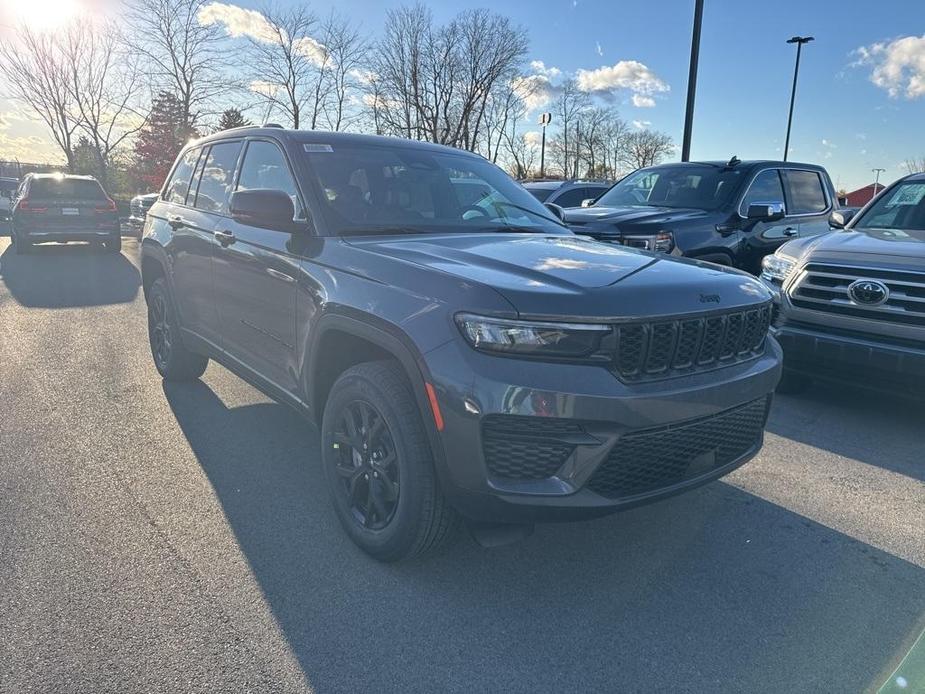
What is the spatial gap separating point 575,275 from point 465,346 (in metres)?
0.58

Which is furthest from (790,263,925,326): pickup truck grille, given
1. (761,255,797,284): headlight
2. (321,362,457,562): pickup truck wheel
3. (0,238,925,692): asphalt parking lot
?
A: (321,362,457,562): pickup truck wheel

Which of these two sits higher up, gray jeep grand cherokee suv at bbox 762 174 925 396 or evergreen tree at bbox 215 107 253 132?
evergreen tree at bbox 215 107 253 132

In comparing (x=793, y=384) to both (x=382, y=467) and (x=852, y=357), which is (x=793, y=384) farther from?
(x=382, y=467)

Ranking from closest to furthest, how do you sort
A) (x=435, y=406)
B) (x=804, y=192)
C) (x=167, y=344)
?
(x=435, y=406)
(x=167, y=344)
(x=804, y=192)

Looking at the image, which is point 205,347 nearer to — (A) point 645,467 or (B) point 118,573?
A: (B) point 118,573

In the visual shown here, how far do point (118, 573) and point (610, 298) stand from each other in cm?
229

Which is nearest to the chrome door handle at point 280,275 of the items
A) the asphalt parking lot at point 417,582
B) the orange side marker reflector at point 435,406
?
the asphalt parking lot at point 417,582

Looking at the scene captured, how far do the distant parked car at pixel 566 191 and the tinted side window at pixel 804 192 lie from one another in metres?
5.27

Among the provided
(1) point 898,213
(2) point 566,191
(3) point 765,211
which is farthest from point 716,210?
(2) point 566,191

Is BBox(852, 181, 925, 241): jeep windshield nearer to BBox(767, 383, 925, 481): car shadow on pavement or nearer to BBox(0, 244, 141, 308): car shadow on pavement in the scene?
BBox(767, 383, 925, 481): car shadow on pavement

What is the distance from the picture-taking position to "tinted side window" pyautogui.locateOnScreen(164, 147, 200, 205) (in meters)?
5.00

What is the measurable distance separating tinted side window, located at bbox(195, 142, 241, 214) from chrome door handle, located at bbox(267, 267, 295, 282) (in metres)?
0.94

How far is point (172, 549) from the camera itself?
9.85ft

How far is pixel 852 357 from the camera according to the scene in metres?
4.50
